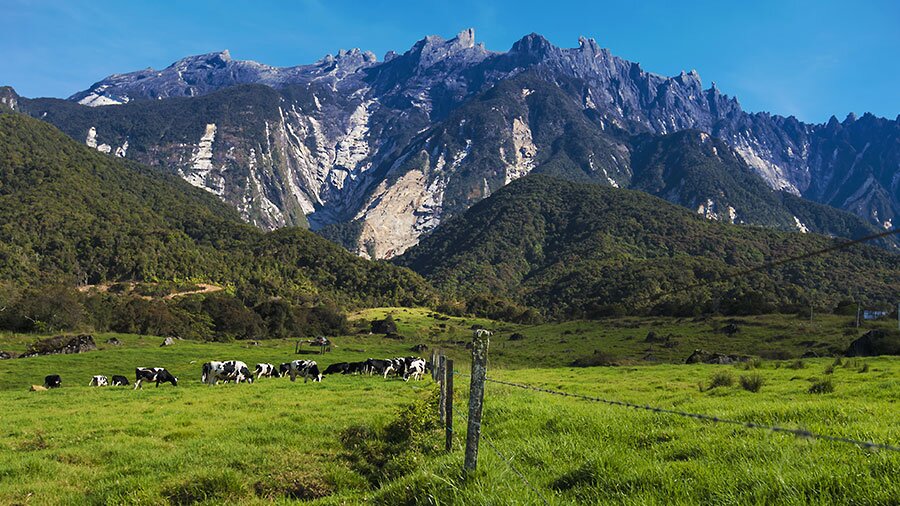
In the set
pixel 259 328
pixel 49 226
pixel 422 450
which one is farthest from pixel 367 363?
pixel 49 226

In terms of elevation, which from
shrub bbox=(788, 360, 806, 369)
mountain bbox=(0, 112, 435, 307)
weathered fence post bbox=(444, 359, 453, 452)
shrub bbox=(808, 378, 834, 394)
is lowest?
shrub bbox=(788, 360, 806, 369)

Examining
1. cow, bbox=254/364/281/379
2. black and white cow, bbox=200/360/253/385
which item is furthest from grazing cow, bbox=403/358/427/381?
black and white cow, bbox=200/360/253/385

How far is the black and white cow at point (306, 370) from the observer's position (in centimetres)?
3734

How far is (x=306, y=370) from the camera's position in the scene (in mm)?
37469

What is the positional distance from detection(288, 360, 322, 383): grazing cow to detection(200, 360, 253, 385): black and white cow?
281 cm

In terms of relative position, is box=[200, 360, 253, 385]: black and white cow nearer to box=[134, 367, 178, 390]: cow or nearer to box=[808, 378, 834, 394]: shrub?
box=[134, 367, 178, 390]: cow

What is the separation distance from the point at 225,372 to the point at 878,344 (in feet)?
208

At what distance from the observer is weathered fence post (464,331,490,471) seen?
772cm

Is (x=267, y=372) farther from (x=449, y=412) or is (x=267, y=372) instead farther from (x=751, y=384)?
(x=449, y=412)

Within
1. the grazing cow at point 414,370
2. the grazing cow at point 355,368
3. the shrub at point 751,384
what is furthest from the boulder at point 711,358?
the grazing cow at point 355,368

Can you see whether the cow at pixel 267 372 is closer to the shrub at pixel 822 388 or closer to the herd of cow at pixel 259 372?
the herd of cow at pixel 259 372

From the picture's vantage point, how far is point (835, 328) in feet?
276

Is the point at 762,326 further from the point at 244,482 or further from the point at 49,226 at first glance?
the point at 49,226

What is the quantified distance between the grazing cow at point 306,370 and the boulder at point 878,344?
5501cm
